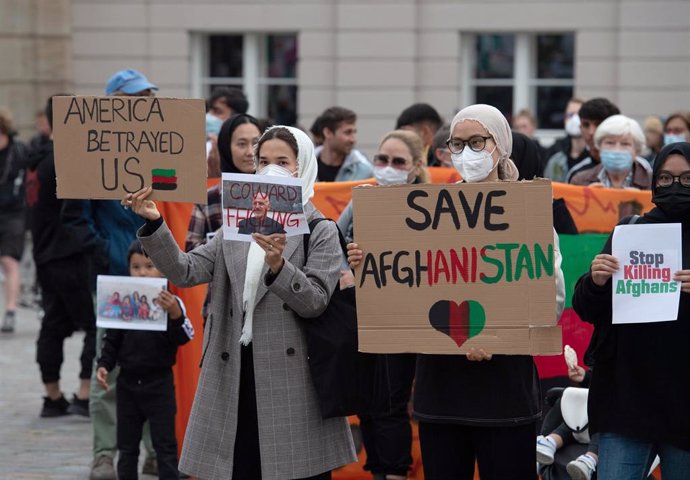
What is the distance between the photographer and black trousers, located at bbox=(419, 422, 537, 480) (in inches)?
199

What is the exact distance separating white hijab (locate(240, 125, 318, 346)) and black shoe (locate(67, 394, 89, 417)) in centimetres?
456

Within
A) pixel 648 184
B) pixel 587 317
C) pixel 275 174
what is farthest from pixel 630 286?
pixel 648 184

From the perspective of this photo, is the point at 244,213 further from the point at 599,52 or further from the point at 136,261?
the point at 599,52

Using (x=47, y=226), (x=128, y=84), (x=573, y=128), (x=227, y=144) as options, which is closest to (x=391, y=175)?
(x=227, y=144)

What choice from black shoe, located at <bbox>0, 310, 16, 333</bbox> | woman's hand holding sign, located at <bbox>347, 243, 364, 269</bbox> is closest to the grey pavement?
black shoe, located at <bbox>0, 310, 16, 333</bbox>

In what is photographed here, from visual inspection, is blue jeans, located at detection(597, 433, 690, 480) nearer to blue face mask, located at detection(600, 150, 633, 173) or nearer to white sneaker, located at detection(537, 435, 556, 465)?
white sneaker, located at detection(537, 435, 556, 465)

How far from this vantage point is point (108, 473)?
7867 millimetres

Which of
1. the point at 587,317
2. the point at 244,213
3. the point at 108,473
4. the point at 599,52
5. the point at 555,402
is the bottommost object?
the point at 108,473

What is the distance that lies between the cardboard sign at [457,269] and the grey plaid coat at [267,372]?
0.33 metres

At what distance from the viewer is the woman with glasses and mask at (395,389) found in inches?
278

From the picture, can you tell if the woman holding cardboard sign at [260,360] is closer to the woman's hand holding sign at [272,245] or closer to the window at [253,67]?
the woman's hand holding sign at [272,245]

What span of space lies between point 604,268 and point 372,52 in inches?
555

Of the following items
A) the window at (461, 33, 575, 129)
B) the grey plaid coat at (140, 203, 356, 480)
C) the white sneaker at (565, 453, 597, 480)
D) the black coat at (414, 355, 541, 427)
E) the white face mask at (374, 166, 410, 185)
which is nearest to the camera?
the black coat at (414, 355, 541, 427)

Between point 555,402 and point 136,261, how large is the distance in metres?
2.40
